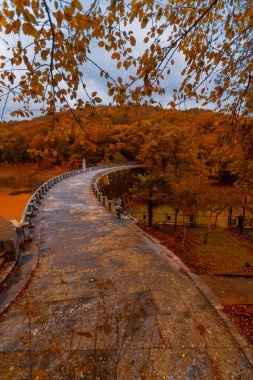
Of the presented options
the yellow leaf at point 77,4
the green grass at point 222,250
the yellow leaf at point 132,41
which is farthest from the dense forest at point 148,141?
the green grass at point 222,250

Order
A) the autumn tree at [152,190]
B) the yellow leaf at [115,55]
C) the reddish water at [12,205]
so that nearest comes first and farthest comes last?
the yellow leaf at [115,55], the autumn tree at [152,190], the reddish water at [12,205]

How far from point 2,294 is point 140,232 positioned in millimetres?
5804

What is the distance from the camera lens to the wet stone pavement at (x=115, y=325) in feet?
11.1

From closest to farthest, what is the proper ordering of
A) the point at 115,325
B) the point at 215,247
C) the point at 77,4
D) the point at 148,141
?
1. the point at 77,4
2. the point at 115,325
3. the point at 215,247
4. the point at 148,141

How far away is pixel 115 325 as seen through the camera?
13.8 ft

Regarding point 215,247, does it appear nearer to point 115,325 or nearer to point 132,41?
point 115,325

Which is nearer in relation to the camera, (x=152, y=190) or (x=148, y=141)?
(x=152, y=190)

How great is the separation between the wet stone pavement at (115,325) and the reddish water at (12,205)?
84.5ft

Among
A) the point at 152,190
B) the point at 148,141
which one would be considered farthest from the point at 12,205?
the point at 152,190

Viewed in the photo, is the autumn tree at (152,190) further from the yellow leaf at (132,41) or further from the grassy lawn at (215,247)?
the yellow leaf at (132,41)

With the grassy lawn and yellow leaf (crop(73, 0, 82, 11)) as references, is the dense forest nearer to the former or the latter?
yellow leaf (crop(73, 0, 82, 11))

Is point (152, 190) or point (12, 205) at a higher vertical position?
point (152, 190)

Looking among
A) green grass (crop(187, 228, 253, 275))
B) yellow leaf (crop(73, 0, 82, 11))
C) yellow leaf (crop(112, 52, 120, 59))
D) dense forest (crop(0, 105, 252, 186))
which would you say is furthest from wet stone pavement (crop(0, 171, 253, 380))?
green grass (crop(187, 228, 253, 275))

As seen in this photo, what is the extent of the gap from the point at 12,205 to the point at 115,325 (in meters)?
36.0
